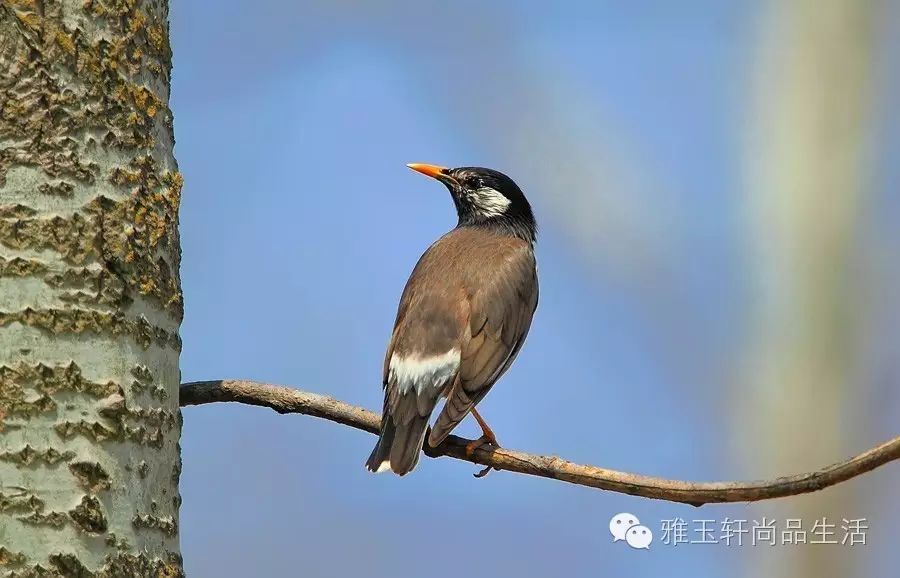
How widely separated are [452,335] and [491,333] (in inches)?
7.8

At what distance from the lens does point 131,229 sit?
256 centimetres

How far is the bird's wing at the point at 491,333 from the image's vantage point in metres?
4.77

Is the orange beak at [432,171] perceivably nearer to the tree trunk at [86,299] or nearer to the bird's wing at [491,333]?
the bird's wing at [491,333]

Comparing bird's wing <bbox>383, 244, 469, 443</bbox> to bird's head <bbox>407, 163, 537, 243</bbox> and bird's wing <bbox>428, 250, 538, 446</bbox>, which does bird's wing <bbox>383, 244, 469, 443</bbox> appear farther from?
bird's head <bbox>407, 163, 537, 243</bbox>

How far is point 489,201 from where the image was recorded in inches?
265

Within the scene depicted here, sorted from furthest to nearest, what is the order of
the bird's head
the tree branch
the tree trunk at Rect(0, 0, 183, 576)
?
1. the bird's head
2. the tree branch
3. the tree trunk at Rect(0, 0, 183, 576)

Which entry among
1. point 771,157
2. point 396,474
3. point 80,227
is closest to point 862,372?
point 771,157

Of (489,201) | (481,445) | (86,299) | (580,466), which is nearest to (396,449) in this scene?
(481,445)

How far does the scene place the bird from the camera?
182 inches

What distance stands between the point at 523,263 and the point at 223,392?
2.75 meters

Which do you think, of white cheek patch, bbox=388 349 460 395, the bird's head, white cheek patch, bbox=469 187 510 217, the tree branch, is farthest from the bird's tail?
white cheek patch, bbox=469 187 510 217

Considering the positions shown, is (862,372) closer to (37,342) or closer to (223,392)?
(223,392)

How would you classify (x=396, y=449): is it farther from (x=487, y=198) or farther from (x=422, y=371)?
(x=487, y=198)

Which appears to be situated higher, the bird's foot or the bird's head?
the bird's head
